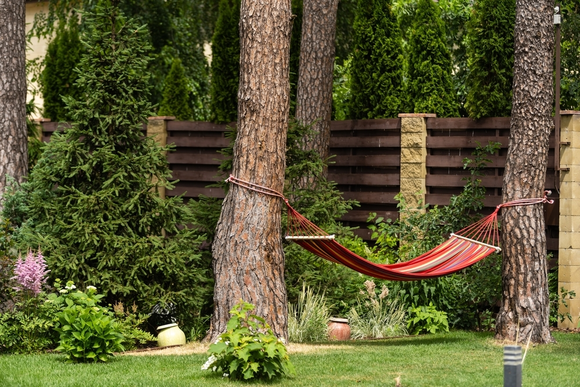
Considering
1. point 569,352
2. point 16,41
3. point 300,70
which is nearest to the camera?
point 569,352

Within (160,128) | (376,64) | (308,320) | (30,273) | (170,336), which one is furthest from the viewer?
(160,128)

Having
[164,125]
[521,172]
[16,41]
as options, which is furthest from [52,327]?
[164,125]

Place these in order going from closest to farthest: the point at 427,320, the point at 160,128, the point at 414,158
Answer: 1. the point at 427,320
2. the point at 414,158
3. the point at 160,128

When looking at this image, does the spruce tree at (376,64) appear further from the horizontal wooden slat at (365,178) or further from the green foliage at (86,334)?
the green foliage at (86,334)

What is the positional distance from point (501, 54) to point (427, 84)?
105 cm

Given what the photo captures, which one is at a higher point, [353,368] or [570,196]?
[570,196]

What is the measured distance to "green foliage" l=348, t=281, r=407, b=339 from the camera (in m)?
A: 7.84

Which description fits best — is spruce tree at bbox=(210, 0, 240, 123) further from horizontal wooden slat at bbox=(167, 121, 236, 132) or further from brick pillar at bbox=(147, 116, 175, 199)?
brick pillar at bbox=(147, 116, 175, 199)

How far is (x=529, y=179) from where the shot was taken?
6895mm

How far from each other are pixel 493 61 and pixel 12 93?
189 inches

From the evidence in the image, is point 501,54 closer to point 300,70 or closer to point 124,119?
point 300,70

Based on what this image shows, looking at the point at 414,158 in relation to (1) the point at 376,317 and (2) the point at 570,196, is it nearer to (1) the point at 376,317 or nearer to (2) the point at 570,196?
(2) the point at 570,196

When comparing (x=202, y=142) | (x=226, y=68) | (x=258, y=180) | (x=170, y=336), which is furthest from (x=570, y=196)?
(x=226, y=68)

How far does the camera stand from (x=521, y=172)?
6.92 metres
